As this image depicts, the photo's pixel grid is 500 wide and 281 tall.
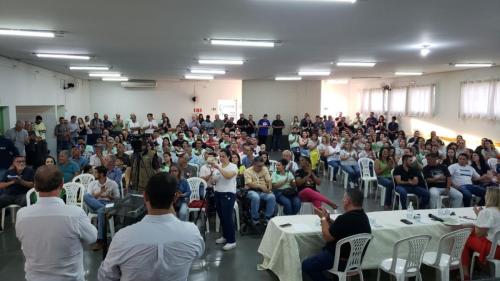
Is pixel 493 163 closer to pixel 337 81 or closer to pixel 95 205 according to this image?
pixel 95 205

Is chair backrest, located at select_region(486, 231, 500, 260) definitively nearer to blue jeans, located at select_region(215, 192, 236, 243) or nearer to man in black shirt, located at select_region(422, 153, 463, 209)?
man in black shirt, located at select_region(422, 153, 463, 209)

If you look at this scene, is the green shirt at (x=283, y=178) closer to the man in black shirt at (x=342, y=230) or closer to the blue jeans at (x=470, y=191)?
the man in black shirt at (x=342, y=230)

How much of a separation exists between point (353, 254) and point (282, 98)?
13738 millimetres

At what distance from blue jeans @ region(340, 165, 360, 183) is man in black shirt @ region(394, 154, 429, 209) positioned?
171 cm

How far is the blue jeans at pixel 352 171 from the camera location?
8266mm

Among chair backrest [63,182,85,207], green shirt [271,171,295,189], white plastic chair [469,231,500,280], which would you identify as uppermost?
green shirt [271,171,295,189]

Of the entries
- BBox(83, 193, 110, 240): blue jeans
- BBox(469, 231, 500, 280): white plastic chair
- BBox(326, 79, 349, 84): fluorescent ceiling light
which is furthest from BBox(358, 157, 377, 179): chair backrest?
BBox(326, 79, 349, 84): fluorescent ceiling light

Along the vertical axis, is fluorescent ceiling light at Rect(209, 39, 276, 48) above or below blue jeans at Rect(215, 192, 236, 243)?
above

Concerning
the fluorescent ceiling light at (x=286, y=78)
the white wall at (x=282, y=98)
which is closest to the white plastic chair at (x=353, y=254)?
the fluorescent ceiling light at (x=286, y=78)

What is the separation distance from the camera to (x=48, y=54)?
26.7 ft

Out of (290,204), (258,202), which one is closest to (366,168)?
(290,204)

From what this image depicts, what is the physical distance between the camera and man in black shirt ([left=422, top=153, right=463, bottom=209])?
632 cm

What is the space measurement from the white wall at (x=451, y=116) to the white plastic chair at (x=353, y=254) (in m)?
9.21

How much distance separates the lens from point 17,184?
5.71 m
